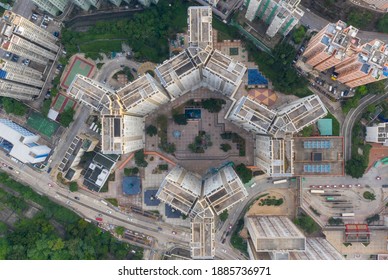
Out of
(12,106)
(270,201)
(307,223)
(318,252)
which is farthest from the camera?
(270,201)

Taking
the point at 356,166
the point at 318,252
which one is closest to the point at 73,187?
the point at 318,252

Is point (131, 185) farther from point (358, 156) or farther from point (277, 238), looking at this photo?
point (358, 156)

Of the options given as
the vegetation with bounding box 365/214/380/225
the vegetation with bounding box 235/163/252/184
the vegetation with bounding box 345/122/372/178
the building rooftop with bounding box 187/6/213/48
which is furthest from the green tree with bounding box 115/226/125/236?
the vegetation with bounding box 365/214/380/225

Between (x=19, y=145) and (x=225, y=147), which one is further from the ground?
(x=225, y=147)

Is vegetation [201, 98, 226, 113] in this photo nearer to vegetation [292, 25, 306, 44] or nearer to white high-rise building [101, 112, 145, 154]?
white high-rise building [101, 112, 145, 154]

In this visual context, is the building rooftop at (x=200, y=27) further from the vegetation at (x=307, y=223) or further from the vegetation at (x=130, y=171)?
the vegetation at (x=307, y=223)

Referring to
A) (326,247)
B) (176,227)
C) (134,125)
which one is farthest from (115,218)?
(326,247)

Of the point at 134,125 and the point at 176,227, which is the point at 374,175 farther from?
the point at 134,125

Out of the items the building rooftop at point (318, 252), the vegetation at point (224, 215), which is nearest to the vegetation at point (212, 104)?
the vegetation at point (224, 215)
